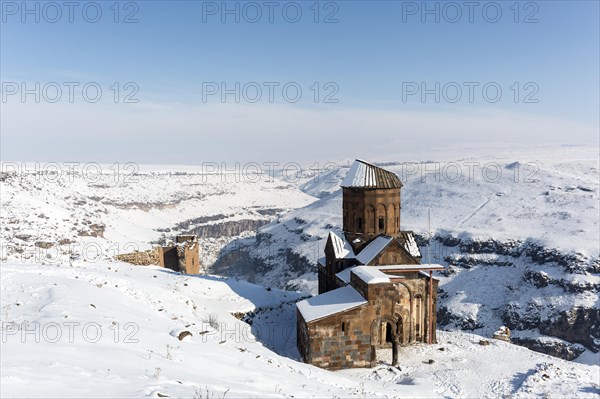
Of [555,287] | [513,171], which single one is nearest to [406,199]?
[513,171]

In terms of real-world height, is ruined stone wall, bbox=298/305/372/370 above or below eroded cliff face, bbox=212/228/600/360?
above

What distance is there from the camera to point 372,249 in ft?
82.6

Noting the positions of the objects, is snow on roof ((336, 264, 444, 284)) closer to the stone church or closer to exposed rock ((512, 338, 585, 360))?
the stone church

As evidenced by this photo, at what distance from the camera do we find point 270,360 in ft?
46.9

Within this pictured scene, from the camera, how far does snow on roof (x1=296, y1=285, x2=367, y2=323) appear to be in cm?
2038

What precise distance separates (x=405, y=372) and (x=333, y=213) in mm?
78905

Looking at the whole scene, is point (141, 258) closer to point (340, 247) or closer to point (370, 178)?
point (340, 247)

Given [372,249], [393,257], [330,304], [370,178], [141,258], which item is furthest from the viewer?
[141,258]

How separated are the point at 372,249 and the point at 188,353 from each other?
1646cm

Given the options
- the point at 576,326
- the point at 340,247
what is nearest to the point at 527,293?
the point at 576,326

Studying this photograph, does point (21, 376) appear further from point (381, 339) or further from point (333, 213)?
point (333, 213)

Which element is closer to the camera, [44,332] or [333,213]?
[44,332]

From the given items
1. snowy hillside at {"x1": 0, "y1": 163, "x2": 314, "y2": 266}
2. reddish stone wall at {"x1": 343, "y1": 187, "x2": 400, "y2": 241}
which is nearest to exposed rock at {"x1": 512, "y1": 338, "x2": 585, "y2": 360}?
reddish stone wall at {"x1": 343, "y1": 187, "x2": 400, "y2": 241}

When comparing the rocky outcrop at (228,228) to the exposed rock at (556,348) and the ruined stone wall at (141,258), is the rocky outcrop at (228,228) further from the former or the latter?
the exposed rock at (556,348)
